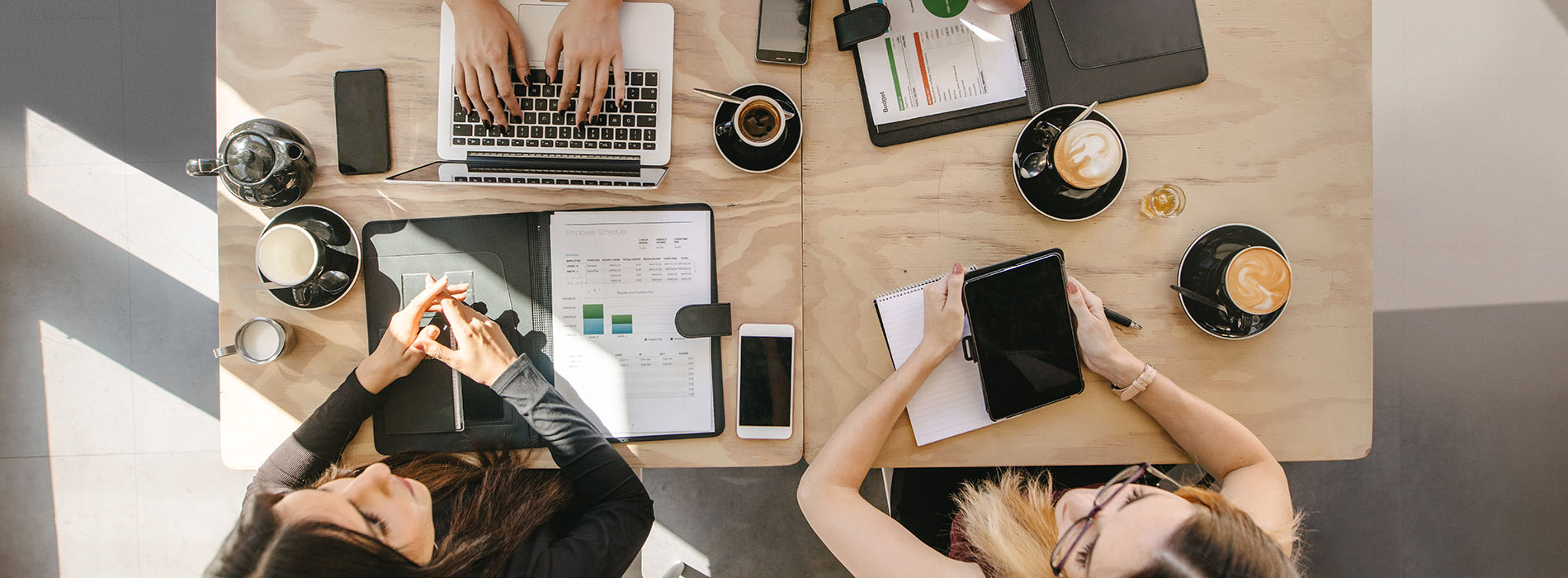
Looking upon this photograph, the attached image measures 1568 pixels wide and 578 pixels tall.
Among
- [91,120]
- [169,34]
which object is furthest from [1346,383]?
[91,120]

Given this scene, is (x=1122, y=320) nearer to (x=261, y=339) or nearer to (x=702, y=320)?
(x=702, y=320)

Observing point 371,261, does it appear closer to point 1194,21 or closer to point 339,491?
point 339,491

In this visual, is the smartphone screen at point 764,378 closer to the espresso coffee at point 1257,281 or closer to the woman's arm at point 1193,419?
the woman's arm at point 1193,419

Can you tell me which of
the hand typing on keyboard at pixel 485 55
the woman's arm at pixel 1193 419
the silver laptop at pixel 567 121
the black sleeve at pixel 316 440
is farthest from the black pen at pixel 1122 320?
the black sleeve at pixel 316 440

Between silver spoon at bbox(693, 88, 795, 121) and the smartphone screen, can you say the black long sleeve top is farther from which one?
silver spoon at bbox(693, 88, 795, 121)

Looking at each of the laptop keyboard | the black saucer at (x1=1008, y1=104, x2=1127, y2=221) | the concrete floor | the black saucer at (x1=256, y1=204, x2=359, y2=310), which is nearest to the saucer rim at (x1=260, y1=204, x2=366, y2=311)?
the black saucer at (x1=256, y1=204, x2=359, y2=310)

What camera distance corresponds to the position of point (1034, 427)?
43.7 inches

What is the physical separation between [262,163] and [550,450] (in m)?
0.63

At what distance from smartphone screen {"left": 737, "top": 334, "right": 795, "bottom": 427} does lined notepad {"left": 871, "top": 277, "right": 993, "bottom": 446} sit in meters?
0.18

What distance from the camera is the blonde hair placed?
0.81 metres

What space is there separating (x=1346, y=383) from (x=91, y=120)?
303 centimetres

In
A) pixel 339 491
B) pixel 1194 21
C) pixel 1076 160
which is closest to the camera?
pixel 339 491

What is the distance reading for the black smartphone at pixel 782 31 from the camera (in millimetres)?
1099

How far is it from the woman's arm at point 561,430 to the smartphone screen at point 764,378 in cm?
24
